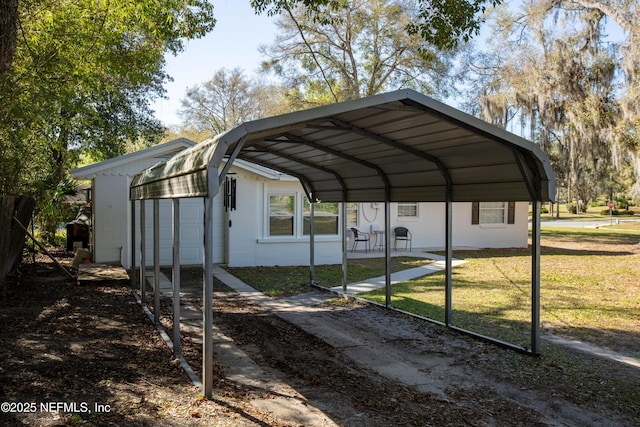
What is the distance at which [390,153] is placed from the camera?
7.19 metres

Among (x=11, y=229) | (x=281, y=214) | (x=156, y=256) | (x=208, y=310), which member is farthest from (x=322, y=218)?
(x=208, y=310)

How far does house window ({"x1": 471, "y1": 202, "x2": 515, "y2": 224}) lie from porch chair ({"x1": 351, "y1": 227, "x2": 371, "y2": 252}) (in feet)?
14.7

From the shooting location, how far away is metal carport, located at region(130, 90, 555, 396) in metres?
4.32

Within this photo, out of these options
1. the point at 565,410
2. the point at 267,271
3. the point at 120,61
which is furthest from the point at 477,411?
the point at 120,61

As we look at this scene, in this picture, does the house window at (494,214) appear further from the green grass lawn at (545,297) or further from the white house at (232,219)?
the white house at (232,219)

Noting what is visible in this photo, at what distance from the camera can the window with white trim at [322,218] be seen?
1444 centimetres

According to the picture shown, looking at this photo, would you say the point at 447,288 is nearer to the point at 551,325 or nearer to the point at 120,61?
the point at 551,325

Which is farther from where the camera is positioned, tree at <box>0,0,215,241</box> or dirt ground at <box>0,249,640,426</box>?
tree at <box>0,0,215,241</box>

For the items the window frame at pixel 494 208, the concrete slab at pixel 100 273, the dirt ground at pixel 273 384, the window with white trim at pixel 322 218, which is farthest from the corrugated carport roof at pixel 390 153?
the window frame at pixel 494 208

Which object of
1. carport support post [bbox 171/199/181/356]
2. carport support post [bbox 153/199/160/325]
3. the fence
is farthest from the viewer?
the fence

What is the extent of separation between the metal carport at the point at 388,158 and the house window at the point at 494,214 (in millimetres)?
11974

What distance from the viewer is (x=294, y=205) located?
14.3 meters

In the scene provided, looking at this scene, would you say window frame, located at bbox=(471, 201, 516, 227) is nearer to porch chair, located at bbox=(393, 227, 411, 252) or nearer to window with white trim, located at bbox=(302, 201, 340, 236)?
porch chair, located at bbox=(393, 227, 411, 252)

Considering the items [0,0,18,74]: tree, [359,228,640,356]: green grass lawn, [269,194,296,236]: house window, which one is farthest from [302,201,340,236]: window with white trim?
[0,0,18,74]: tree
